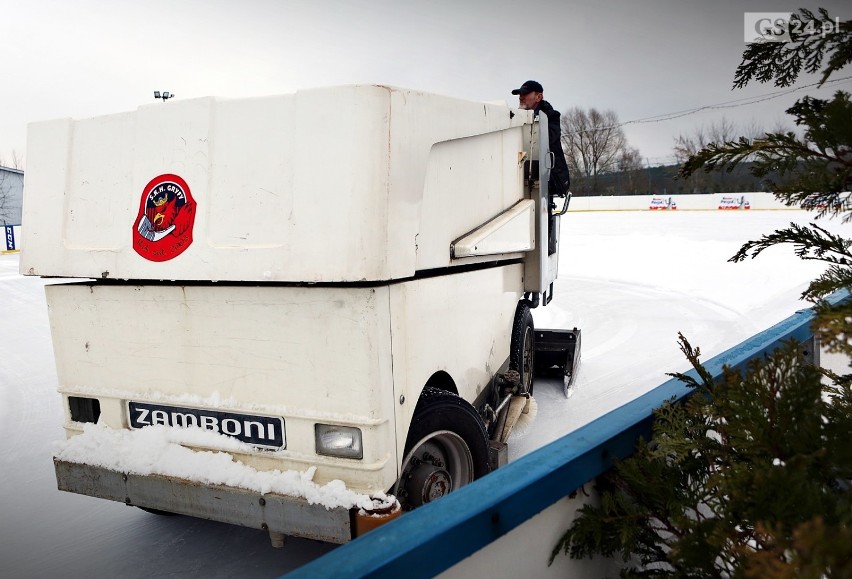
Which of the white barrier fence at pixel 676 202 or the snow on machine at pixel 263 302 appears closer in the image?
the snow on machine at pixel 263 302

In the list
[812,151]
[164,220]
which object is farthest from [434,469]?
[812,151]

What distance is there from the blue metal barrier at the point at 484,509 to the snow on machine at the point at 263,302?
31.2 inches

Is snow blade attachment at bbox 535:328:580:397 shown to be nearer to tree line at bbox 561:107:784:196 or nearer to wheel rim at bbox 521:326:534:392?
wheel rim at bbox 521:326:534:392

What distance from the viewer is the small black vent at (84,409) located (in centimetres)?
267

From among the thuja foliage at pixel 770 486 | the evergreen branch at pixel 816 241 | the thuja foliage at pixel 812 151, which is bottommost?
the thuja foliage at pixel 770 486

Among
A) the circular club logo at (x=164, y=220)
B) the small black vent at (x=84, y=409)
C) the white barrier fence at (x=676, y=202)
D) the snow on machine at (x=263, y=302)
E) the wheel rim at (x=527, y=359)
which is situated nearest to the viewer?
the snow on machine at (x=263, y=302)

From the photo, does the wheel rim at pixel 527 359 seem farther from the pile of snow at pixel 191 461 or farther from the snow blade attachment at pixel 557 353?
the pile of snow at pixel 191 461

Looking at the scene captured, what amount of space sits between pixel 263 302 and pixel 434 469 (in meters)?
1.00

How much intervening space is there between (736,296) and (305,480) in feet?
32.3

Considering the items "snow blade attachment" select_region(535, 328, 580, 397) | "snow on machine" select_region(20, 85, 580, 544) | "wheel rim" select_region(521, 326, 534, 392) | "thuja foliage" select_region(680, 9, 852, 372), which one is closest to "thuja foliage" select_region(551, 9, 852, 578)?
"thuja foliage" select_region(680, 9, 852, 372)

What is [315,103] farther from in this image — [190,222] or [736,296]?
[736,296]

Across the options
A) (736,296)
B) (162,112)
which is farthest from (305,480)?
(736,296)

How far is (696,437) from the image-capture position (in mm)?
1548

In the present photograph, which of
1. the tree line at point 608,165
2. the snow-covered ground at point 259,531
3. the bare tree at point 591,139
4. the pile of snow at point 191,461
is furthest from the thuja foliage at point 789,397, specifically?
the bare tree at point 591,139
